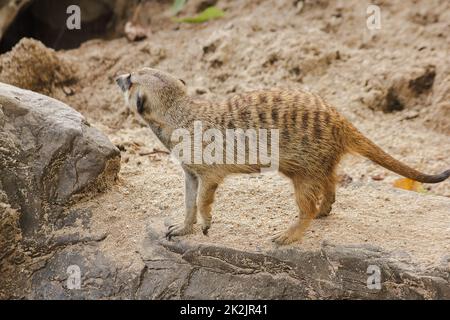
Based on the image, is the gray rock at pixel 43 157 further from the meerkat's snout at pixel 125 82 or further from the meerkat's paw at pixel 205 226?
the meerkat's paw at pixel 205 226

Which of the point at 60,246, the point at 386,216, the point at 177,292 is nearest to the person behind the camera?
the point at 177,292

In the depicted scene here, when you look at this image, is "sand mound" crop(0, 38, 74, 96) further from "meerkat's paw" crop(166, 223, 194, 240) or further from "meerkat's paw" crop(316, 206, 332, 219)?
"meerkat's paw" crop(316, 206, 332, 219)

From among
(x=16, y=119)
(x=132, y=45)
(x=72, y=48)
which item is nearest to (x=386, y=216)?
(x=16, y=119)

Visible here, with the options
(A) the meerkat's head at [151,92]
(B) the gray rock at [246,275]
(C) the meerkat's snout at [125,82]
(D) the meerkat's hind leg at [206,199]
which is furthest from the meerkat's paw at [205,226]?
(C) the meerkat's snout at [125,82]

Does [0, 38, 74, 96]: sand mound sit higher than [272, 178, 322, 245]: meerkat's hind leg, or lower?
higher

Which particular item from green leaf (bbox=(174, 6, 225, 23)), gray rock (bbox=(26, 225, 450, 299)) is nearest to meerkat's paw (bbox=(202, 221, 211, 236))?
gray rock (bbox=(26, 225, 450, 299))

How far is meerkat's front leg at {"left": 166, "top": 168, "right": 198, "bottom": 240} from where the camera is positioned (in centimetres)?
308

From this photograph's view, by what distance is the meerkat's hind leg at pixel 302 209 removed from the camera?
2961 mm

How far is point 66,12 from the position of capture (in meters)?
5.95

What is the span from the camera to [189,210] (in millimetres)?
3123

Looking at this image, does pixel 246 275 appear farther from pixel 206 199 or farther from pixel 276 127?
pixel 276 127

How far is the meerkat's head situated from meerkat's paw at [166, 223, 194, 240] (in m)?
0.53

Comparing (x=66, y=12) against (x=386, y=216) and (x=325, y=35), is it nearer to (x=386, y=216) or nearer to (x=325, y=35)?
(x=325, y=35)

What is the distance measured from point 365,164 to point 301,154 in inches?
64.0
